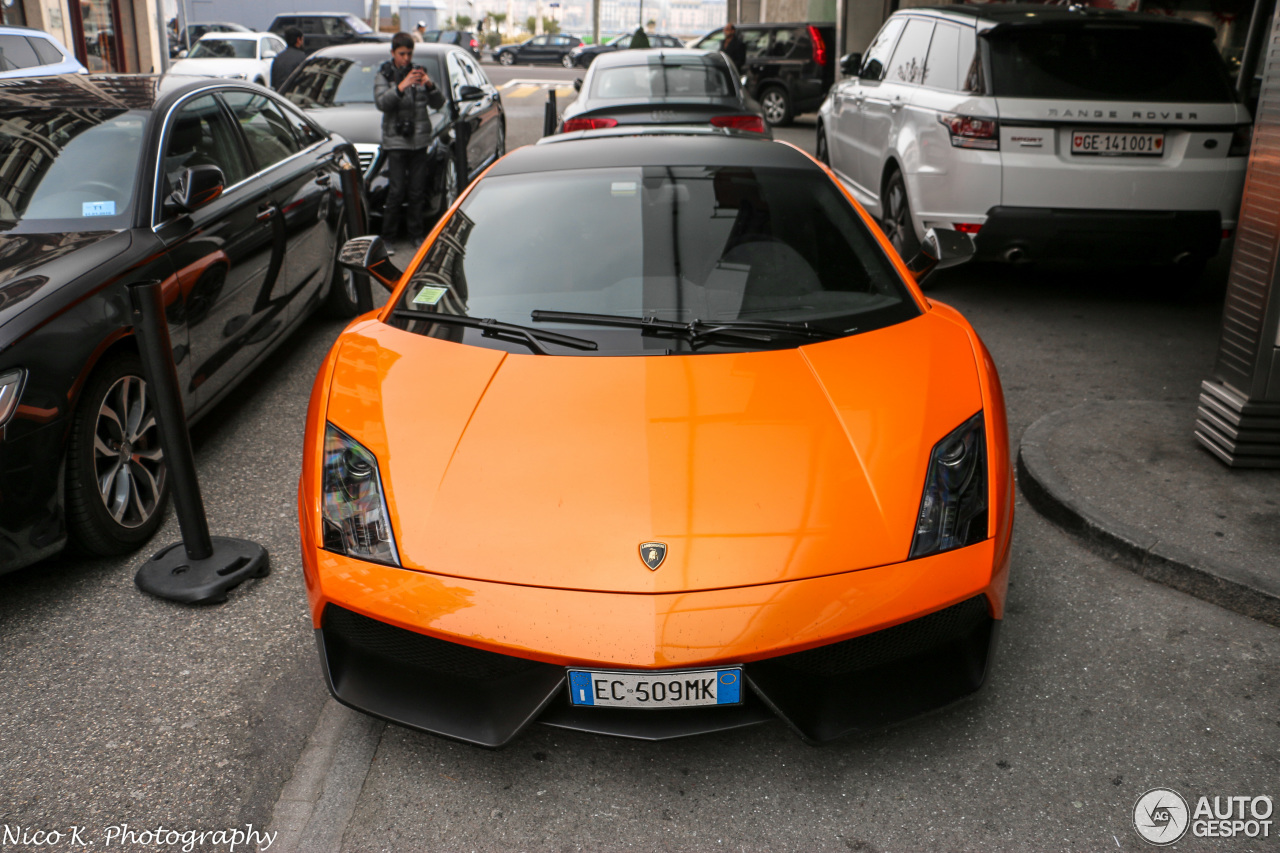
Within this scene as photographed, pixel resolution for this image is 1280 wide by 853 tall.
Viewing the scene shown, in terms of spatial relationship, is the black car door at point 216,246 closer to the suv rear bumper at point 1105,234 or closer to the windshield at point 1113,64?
the suv rear bumper at point 1105,234

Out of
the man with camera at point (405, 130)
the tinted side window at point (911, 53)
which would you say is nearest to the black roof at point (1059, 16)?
the tinted side window at point (911, 53)

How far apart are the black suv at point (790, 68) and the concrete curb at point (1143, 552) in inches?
578

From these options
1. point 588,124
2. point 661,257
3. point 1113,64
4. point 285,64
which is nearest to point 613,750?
point 661,257

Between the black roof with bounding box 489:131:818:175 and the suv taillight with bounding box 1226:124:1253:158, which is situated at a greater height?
the black roof with bounding box 489:131:818:175

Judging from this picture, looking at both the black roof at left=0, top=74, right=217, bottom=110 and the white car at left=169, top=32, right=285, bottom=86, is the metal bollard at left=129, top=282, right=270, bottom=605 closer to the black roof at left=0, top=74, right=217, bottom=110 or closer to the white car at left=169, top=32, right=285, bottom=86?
the black roof at left=0, top=74, right=217, bottom=110

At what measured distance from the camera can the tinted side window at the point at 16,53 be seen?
987 centimetres

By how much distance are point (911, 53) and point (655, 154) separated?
14.8 ft

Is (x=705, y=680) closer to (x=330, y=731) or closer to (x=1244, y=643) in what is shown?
(x=330, y=731)

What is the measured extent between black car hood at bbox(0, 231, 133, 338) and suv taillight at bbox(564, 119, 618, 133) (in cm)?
462

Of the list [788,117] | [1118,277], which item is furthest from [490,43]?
[1118,277]

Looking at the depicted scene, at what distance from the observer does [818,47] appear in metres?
17.4

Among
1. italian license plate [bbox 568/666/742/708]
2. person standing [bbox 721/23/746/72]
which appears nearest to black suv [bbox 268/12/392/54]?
person standing [bbox 721/23/746/72]

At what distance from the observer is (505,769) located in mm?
2480

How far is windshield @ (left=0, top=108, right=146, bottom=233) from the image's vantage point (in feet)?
12.3
